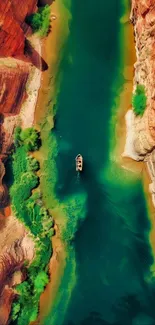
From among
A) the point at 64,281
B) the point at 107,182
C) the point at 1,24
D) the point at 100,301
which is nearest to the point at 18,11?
the point at 1,24

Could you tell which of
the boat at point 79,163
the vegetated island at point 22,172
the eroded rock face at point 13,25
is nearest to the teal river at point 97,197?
the boat at point 79,163

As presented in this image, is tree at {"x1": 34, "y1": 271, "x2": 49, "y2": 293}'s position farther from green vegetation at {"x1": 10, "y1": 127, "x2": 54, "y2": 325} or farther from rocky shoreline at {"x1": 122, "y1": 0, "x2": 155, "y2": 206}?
rocky shoreline at {"x1": 122, "y1": 0, "x2": 155, "y2": 206}

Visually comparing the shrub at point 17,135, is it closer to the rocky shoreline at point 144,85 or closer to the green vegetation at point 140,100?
the rocky shoreline at point 144,85

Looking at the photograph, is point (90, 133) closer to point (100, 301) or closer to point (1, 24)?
Result: point (1, 24)

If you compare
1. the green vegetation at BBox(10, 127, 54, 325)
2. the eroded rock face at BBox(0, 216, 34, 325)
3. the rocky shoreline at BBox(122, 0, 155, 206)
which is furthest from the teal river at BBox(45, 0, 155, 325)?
the eroded rock face at BBox(0, 216, 34, 325)

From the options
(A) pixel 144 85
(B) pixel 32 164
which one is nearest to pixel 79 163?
(B) pixel 32 164

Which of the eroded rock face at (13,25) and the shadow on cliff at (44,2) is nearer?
the eroded rock face at (13,25)

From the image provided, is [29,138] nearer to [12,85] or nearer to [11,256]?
[12,85]
